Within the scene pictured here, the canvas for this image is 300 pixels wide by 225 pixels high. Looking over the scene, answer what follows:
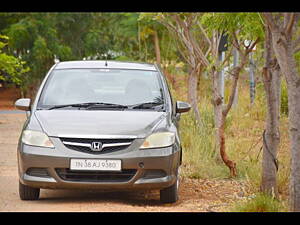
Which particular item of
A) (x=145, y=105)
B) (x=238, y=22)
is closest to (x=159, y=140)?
(x=145, y=105)

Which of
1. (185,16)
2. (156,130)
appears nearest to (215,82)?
(185,16)

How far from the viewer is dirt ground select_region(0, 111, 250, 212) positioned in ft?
27.5

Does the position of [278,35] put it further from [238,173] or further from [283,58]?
[238,173]

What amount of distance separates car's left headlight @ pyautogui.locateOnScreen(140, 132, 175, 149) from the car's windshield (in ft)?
2.88

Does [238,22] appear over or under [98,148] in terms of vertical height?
over

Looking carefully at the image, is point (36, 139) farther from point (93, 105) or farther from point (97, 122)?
point (93, 105)

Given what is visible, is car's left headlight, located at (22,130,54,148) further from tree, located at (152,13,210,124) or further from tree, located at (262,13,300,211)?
tree, located at (152,13,210,124)

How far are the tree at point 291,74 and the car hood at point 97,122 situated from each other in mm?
1701

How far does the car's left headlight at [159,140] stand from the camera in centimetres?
856

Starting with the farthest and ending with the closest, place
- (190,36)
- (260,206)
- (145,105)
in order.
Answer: (190,36) < (145,105) < (260,206)

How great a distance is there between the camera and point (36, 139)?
338 inches

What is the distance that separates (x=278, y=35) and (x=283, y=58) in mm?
232

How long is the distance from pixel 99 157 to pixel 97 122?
0.49m

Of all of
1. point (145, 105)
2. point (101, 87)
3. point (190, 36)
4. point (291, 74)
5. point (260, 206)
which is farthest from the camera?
point (190, 36)
